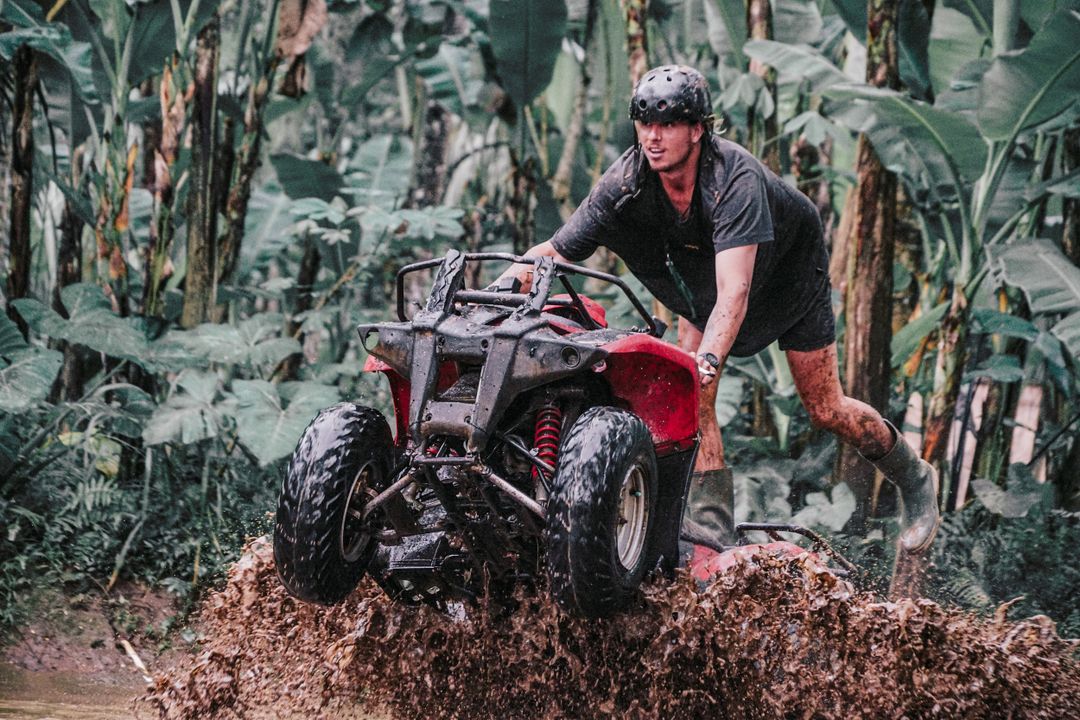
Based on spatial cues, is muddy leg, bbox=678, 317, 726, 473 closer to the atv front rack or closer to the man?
the man

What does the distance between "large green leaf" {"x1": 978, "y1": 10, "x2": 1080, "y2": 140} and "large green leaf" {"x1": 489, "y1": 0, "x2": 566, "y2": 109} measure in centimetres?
347

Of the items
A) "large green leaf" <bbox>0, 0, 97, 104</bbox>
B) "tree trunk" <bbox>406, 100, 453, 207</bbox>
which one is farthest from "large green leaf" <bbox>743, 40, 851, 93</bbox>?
"tree trunk" <bbox>406, 100, 453, 207</bbox>

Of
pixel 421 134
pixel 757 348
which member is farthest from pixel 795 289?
pixel 421 134

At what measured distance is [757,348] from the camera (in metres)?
4.91

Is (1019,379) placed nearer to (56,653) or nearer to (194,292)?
(194,292)

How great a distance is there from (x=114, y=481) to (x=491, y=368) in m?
4.46

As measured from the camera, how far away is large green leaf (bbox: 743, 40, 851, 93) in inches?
295

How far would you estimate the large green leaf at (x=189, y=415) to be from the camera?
6410 millimetres

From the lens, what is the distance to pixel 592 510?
3.15 m

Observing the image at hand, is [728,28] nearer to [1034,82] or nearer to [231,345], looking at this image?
[1034,82]

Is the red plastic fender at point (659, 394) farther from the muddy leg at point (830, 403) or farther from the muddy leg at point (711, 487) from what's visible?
the muddy leg at point (830, 403)

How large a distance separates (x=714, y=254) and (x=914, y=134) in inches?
121

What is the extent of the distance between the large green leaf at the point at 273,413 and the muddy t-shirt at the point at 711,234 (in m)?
2.49

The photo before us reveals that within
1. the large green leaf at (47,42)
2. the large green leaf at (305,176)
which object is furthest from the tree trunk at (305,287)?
the large green leaf at (47,42)
